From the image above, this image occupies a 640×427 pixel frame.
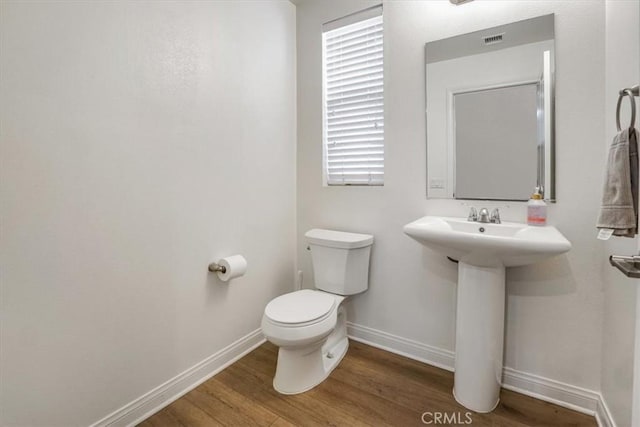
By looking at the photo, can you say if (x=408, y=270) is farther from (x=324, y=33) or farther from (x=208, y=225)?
(x=324, y=33)

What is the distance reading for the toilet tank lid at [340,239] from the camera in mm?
1911

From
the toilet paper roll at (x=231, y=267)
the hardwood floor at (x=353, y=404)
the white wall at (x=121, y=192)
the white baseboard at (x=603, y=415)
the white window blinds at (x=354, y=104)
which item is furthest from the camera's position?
the white window blinds at (x=354, y=104)

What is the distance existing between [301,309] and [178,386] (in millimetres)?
769

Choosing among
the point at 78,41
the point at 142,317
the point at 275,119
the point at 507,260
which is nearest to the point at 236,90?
the point at 275,119

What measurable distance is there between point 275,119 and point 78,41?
1179 mm

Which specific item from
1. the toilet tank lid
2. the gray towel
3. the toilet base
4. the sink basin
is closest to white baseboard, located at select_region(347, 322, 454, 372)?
the toilet base

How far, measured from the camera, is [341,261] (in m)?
1.94

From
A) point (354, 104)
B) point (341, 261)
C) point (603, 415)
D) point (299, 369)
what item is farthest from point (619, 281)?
point (354, 104)

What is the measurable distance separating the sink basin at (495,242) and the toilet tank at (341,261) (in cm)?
49

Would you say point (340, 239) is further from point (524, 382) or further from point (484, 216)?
point (524, 382)

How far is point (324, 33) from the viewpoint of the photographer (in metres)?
2.22

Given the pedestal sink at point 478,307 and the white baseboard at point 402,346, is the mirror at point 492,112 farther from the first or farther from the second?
the white baseboard at point 402,346

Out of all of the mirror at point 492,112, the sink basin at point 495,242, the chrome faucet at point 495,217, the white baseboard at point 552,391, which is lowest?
the white baseboard at point 552,391

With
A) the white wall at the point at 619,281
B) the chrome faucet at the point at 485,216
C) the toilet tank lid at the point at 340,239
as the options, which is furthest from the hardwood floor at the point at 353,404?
the chrome faucet at the point at 485,216
